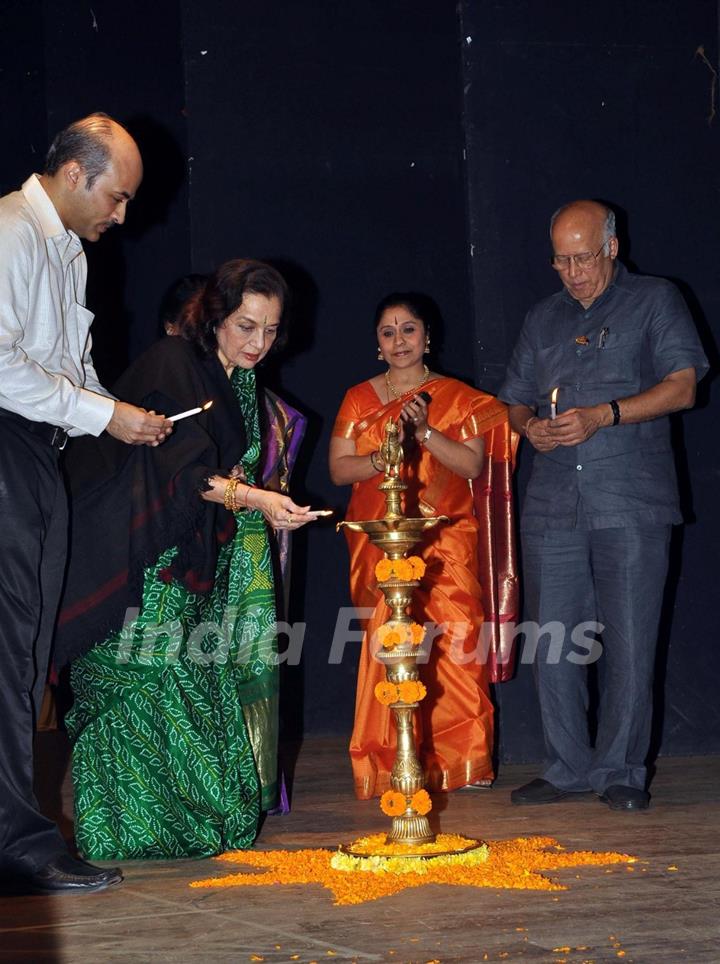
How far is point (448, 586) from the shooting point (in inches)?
165

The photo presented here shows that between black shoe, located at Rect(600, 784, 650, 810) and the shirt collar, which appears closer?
the shirt collar

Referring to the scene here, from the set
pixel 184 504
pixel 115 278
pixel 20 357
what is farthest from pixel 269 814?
pixel 115 278

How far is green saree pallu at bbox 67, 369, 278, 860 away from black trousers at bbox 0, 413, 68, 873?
1.20 ft

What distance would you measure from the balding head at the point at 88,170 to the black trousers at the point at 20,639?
0.51 m

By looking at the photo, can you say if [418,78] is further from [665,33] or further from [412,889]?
[412,889]

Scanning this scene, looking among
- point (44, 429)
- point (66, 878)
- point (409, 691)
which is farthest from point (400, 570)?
point (66, 878)

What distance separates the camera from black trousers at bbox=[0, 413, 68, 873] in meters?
2.69

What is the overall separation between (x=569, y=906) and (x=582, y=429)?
62.1 inches

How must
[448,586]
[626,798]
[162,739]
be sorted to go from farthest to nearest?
[448,586], [626,798], [162,739]

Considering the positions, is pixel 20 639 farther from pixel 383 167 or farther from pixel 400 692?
pixel 383 167

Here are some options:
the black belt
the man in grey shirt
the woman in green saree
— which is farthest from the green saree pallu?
the man in grey shirt

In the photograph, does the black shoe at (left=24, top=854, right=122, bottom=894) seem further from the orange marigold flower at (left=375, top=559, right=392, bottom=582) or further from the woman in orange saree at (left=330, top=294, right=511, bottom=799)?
the woman in orange saree at (left=330, top=294, right=511, bottom=799)

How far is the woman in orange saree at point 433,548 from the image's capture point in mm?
4078

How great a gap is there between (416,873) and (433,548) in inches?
66.2
